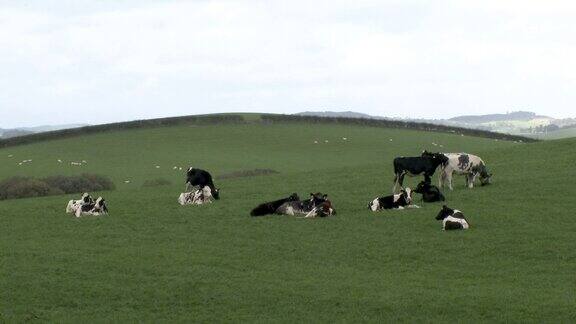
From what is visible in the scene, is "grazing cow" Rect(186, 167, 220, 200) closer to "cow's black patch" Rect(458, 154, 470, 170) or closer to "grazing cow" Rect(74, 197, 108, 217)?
"grazing cow" Rect(74, 197, 108, 217)

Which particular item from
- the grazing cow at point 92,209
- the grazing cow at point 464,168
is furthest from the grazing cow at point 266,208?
the grazing cow at point 464,168

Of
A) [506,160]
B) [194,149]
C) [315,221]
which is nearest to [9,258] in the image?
[315,221]

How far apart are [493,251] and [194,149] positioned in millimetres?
53998

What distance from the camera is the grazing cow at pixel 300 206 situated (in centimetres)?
2806

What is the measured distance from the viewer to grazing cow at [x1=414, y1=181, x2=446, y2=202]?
29047mm

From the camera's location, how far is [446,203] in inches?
1121

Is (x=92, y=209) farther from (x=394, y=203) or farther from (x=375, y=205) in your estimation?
(x=394, y=203)

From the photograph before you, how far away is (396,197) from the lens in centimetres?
2827

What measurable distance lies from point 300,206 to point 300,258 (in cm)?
667

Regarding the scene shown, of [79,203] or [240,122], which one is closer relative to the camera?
[79,203]

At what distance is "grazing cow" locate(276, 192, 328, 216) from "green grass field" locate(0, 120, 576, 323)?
24.4 inches

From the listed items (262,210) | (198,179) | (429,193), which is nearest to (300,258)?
(262,210)

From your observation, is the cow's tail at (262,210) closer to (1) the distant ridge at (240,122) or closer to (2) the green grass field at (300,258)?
(2) the green grass field at (300,258)

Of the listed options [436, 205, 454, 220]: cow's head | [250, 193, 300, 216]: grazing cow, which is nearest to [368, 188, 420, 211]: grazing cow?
[250, 193, 300, 216]: grazing cow
